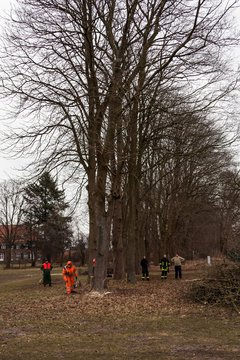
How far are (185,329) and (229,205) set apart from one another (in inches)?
1079

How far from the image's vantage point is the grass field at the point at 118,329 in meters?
8.25

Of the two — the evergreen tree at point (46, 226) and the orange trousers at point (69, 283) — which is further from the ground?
the evergreen tree at point (46, 226)

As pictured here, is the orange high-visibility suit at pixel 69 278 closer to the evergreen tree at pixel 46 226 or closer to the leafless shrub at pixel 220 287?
the leafless shrub at pixel 220 287

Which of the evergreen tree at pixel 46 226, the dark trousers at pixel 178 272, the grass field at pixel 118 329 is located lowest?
the grass field at pixel 118 329

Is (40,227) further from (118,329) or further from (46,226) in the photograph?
(118,329)

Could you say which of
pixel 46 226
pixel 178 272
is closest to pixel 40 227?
pixel 46 226

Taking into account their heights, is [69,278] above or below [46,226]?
below

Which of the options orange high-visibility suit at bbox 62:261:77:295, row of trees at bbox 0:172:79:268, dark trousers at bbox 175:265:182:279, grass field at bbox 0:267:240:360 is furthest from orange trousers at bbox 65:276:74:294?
row of trees at bbox 0:172:79:268

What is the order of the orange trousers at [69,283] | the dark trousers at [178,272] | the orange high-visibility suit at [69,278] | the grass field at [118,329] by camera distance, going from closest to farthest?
the grass field at [118,329] → the orange trousers at [69,283] → the orange high-visibility suit at [69,278] → the dark trousers at [178,272]

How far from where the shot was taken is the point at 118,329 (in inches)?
423

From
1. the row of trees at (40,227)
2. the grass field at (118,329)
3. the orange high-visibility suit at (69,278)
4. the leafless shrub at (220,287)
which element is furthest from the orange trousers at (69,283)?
the row of trees at (40,227)

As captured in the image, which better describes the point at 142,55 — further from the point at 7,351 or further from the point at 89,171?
the point at 7,351

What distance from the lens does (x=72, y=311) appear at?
541 inches

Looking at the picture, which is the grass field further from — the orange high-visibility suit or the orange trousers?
the orange high-visibility suit
